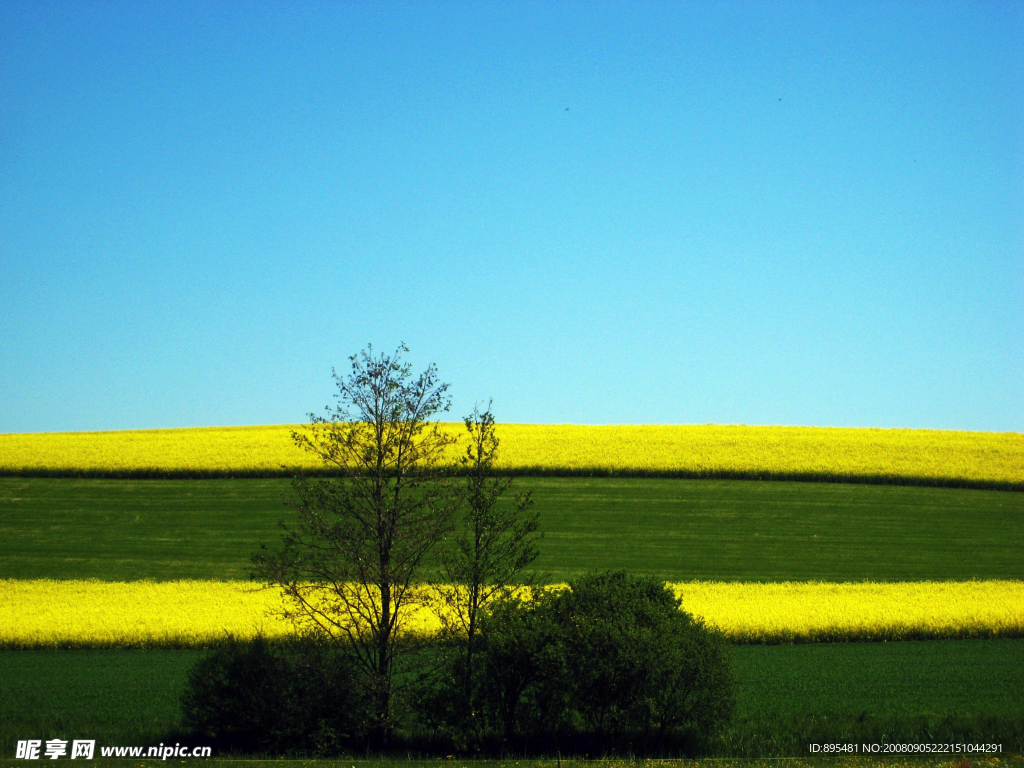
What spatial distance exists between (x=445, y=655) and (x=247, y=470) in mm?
26962

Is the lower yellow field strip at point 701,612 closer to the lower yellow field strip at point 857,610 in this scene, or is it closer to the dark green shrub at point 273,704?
the lower yellow field strip at point 857,610

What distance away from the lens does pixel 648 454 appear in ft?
132

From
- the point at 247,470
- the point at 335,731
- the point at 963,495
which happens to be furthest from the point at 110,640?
the point at 963,495

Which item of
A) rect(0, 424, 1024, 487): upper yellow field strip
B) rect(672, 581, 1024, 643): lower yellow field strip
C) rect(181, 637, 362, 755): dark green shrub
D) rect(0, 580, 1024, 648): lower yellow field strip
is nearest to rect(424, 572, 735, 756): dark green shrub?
rect(181, 637, 362, 755): dark green shrub

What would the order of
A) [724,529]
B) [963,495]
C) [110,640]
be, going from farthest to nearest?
[963,495], [724,529], [110,640]

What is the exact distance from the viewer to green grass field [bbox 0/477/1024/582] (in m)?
26.3

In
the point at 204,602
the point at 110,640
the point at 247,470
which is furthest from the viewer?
the point at 247,470

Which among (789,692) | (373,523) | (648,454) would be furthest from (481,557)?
(648,454)

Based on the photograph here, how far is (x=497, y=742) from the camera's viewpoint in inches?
499

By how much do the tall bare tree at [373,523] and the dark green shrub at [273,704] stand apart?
1.70ft

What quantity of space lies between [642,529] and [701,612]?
1014 cm

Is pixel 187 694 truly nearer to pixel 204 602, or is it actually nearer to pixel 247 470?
pixel 204 602

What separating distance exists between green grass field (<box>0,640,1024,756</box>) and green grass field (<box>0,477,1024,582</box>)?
7.64 meters

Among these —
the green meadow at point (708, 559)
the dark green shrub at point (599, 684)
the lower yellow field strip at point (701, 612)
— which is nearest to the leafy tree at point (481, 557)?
the dark green shrub at point (599, 684)
